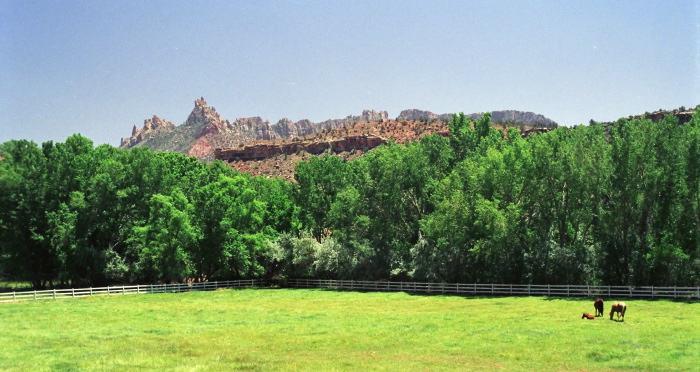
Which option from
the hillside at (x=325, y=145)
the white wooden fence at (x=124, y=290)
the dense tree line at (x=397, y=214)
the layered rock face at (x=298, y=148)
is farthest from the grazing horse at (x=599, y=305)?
the layered rock face at (x=298, y=148)

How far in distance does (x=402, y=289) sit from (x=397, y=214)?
30.1ft

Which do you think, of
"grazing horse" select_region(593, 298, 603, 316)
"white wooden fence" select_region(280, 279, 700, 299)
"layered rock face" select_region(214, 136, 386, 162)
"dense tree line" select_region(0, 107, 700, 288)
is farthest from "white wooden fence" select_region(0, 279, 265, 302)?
"layered rock face" select_region(214, 136, 386, 162)

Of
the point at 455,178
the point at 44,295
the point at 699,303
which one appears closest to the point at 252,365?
the point at 699,303

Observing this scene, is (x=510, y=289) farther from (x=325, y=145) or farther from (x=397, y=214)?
(x=325, y=145)

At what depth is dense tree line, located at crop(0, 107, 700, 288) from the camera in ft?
148

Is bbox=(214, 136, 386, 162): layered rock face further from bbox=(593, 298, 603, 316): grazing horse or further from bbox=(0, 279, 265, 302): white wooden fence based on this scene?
bbox=(593, 298, 603, 316): grazing horse

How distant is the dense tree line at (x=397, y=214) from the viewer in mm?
45031

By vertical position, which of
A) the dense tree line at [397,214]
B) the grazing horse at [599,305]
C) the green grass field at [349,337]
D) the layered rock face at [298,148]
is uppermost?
the layered rock face at [298,148]

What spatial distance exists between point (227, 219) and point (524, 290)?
29.8 meters

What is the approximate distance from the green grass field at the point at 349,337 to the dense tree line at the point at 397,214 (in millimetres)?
9288

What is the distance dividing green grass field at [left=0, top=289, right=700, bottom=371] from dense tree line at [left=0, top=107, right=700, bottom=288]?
9288 mm

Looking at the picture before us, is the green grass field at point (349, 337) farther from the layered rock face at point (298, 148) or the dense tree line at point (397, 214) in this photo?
the layered rock face at point (298, 148)

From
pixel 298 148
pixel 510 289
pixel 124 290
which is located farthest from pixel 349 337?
pixel 298 148

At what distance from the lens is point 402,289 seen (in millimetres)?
53062
